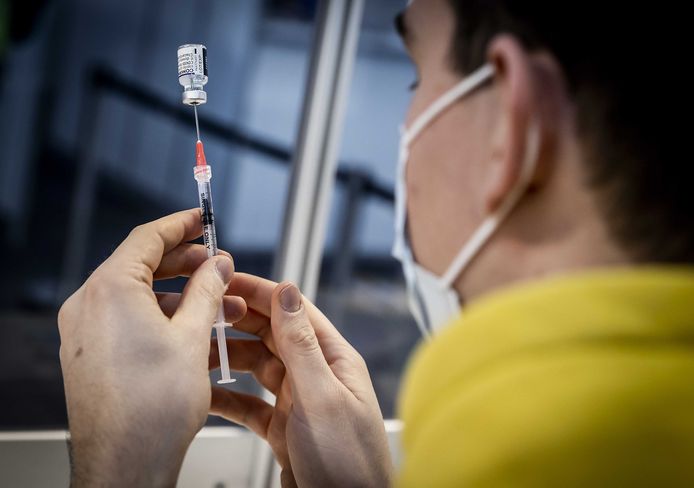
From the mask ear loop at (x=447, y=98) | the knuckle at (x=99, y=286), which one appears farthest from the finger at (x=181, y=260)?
the mask ear loop at (x=447, y=98)

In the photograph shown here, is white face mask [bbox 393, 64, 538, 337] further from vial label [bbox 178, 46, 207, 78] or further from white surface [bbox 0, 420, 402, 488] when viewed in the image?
white surface [bbox 0, 420, 402, 488]

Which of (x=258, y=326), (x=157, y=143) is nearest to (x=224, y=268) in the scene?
(x=258, y=326)

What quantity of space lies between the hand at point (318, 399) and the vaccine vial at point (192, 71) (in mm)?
250

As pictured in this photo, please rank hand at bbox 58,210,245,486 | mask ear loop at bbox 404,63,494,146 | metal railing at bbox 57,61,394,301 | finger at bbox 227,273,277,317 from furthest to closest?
metal railing at bbox 57,61,394,301 → finger at bbox 227,273,277,317 → hand at bbox 58,210,245,486 → mask ear loop at bbox 404,63,494,146

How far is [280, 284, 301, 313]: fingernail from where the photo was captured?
91cm

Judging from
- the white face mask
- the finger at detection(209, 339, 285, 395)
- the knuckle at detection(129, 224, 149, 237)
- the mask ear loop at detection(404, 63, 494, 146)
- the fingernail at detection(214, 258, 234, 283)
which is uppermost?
the mask ear loop at detection(404, 63, 494, 146)

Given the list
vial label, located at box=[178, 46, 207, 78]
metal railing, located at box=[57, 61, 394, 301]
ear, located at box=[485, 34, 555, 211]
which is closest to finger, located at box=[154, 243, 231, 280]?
vial label, located at box=[178, 46, 207, 78]

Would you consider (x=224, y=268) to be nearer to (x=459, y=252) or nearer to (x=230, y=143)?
(x=459, y=252)

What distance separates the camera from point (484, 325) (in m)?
0.51

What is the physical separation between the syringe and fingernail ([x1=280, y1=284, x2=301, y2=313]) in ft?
0.26

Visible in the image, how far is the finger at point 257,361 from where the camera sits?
3.40 feet

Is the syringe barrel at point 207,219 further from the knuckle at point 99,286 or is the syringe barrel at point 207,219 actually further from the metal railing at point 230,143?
the metal railing at point 230,143

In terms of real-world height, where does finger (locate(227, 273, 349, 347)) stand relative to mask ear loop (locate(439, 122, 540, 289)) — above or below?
below

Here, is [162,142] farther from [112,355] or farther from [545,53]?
[545,53]
